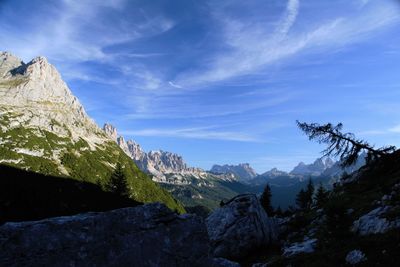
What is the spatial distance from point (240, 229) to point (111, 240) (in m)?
21.6

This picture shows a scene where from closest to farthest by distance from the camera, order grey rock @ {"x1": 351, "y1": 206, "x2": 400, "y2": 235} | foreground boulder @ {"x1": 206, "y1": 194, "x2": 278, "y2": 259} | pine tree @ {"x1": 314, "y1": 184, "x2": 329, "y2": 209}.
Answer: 1. grey rock @ {"x1": 351, "y1": 206, "x2": 400, "y2": 235}
2. foreground boulder @ {"x1": 206, "y1": 194, "x2": 278, "y2": 259}
3. pine tree @ {"x1": 314, "y1": 184, "x2": 329, "y2": 209}

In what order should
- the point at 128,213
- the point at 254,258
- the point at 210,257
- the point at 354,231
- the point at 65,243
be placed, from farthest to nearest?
1. the point at 254,258
2. the point at 354,231
3. the point at 210,257
4. the point at 128,213
5. the point at 65,243

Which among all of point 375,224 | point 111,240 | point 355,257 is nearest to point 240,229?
point 375,224

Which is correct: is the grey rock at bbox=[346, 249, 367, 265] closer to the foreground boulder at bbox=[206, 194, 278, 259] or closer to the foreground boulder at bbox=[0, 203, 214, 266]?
the foreground boulder at bbox=[0, 203, 214, 266]

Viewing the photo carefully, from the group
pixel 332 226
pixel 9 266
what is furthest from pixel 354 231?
→ pixel 9 266

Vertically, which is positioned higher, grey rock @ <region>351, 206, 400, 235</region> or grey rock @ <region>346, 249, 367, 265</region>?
grey rock @ <region>351, 206, 400, 235</region>

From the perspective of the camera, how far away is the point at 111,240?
11344 mm

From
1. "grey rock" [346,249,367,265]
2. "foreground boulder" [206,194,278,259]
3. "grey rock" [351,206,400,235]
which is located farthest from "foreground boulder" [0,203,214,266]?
"foreground boulder" [206,194,278,259]

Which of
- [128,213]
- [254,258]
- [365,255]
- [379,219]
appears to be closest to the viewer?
[128,213]

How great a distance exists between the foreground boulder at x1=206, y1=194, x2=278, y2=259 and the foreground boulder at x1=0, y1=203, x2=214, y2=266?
17856 mm

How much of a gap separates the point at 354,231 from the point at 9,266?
2242cm

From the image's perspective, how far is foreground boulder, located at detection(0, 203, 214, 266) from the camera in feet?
33.2

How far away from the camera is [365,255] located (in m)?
16.1

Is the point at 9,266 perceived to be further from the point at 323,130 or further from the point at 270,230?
the point at 270,230
